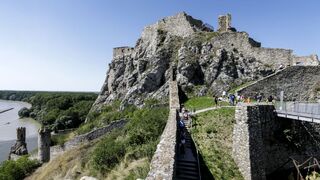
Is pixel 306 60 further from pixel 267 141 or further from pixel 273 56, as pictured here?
pixel 267 141

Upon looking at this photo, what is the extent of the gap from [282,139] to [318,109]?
3.26 metres

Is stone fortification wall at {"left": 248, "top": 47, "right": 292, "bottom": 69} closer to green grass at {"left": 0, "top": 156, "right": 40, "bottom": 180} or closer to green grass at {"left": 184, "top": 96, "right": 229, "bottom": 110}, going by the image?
green grass at {"left": 184, "top": 96, "right": 229, "bottom": 110}

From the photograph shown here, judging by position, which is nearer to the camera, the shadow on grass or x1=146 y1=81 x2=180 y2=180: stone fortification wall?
x1=146 y1=81 x2=180 y2=180: stone fortification wall

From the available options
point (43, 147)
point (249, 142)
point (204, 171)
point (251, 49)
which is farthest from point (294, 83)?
point (43, 147)

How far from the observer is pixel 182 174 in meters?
15.2

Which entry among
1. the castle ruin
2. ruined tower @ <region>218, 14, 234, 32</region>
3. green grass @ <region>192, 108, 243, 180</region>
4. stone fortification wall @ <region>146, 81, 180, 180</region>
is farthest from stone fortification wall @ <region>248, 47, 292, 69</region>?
the castle ruin

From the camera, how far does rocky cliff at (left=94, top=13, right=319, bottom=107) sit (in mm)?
33250

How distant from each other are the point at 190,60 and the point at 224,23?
7.68m

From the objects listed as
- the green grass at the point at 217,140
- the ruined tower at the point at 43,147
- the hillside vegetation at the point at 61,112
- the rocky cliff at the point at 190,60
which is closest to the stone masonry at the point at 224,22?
the rocky cliff at the point at 190,60

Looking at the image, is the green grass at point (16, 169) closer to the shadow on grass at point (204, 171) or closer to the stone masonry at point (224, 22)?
the shadow on grass at point (204, 171)

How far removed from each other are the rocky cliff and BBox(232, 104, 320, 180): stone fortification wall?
13.4 m

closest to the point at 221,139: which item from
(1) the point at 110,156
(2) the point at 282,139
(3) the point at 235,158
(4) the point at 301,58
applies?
(3) the point at 235,158

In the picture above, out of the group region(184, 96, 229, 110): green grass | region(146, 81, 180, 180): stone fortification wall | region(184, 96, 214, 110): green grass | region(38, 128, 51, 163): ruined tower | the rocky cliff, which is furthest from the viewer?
region(38, 128, 51, 163): ruined tower

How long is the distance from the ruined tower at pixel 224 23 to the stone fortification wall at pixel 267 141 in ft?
76.4
